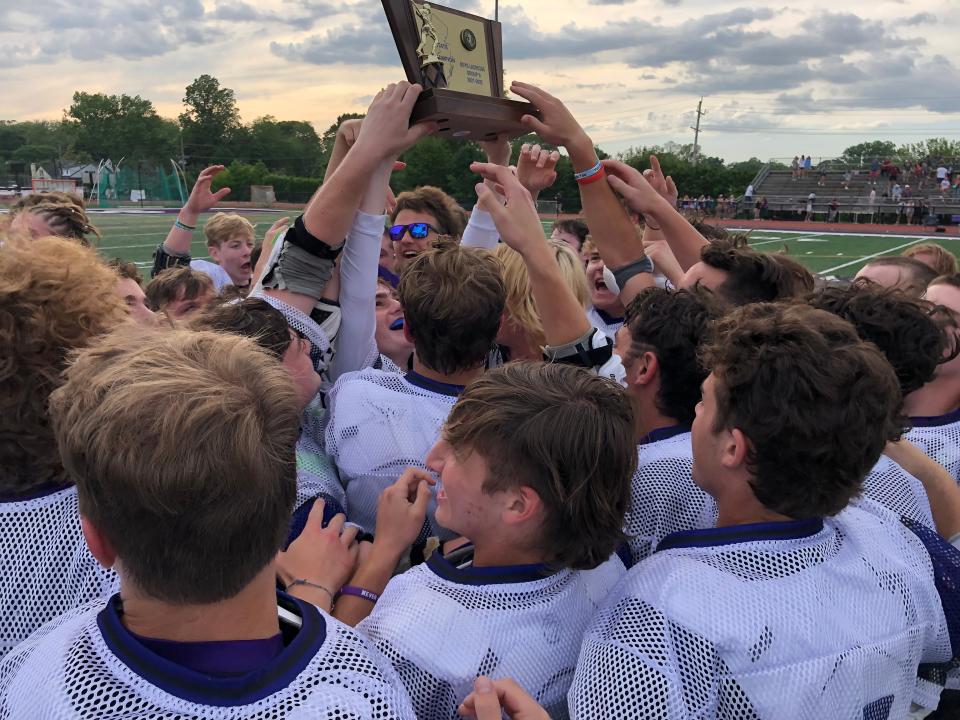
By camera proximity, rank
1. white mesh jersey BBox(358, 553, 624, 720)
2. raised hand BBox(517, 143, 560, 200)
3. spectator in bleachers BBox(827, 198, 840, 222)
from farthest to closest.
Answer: spectator in bleachers BBox(827, 198, 840, 222) < raised hand BBox(517, 143, 560, 200) < white mesh jersey BBox(358, 553, 624, 720)

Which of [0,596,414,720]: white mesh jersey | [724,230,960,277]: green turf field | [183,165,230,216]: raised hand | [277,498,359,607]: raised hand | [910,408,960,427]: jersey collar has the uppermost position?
[183,165,230,216]: raised hand

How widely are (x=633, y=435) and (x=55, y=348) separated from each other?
4.31ft

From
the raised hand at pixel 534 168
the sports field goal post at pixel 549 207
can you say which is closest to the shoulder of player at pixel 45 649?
the raised hand at pixel 534 168

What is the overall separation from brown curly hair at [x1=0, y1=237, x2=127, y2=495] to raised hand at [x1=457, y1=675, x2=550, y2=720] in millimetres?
981

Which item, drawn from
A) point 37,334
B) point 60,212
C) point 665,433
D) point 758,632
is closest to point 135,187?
point 60,212

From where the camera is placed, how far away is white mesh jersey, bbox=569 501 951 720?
1341 millimetres

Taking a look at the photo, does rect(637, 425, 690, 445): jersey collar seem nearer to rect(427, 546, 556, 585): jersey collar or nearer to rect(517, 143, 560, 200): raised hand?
rect(427, 546, 556, 585): jersey collar

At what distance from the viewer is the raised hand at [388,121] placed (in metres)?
2.25

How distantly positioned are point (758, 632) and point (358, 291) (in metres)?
1.66

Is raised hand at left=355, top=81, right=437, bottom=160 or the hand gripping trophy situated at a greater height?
the hand gripping trophy

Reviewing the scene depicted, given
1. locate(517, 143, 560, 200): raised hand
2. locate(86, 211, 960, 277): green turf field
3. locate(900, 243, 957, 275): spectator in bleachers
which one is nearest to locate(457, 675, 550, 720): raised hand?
locate(517, 143, 560, 200): raised hand

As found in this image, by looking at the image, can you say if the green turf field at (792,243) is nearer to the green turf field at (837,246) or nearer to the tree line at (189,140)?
the green turf field at (837,246)

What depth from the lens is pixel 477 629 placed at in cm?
143

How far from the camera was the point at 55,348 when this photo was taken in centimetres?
161
